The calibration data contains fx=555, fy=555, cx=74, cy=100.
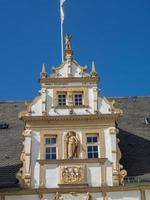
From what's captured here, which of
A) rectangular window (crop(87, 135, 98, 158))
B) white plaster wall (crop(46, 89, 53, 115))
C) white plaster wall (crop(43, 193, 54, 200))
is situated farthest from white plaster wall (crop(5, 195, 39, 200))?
white plaster wall (crop(46, 89, 53, 115))

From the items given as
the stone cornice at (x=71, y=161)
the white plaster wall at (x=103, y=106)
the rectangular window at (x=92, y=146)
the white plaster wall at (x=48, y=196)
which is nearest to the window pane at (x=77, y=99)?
the white plaster wall at (x=103, y=106)

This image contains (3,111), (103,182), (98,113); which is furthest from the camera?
(3,111)

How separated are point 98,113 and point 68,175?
143 inches

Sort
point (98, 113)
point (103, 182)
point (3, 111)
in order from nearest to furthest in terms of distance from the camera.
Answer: point (103, 182) → point (98, 113) → point (3, 111)

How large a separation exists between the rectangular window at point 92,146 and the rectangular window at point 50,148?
5.33 feet

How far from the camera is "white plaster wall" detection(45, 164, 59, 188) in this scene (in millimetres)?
25858

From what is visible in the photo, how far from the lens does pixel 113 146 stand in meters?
26.8

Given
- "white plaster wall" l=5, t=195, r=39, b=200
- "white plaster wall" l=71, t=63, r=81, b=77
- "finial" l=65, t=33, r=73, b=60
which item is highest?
"finial" l=65, t=33, r=73, b=60

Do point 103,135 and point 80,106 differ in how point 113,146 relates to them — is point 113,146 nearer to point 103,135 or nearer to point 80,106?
point 103,135

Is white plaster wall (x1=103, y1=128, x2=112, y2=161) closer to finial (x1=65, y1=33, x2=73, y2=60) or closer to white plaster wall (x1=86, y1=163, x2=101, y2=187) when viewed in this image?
white plaster wall (x1=86, y1=163, x2=101, y2=187)

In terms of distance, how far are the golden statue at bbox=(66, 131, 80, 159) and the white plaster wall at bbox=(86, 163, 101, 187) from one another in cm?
89

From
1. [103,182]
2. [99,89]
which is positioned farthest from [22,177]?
[99,89]

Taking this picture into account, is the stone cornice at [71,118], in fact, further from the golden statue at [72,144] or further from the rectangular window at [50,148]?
the rectangular window at [50,148]

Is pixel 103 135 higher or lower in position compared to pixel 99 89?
lower
